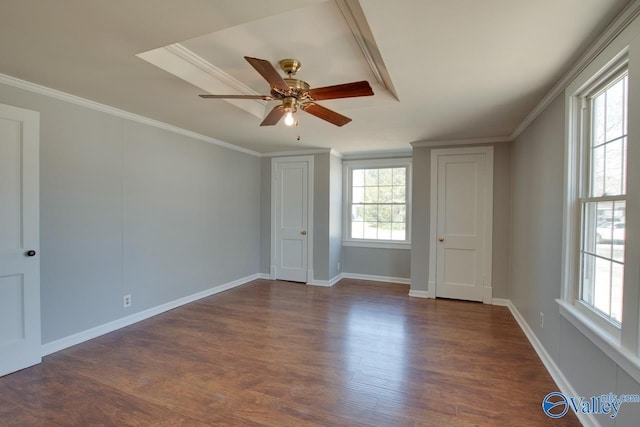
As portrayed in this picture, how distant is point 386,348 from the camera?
2.86 m

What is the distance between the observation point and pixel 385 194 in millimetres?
5539

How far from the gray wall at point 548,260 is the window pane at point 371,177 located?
89.1 inches

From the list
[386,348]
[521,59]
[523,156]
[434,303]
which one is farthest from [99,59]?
[434,303]

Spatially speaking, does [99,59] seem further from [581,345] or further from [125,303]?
[581,345]

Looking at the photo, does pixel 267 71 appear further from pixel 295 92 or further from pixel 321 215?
pixel 321 215

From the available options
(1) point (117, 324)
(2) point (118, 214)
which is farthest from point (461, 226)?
(1) point (117, 324)

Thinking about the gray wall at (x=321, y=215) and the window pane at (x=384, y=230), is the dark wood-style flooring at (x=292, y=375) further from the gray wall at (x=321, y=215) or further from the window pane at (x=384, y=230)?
the window pane at (x=384, y=230)

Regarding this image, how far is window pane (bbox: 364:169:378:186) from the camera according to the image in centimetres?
561

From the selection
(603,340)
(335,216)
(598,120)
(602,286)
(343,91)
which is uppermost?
(343,91)

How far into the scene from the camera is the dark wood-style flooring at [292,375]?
6.33 feet

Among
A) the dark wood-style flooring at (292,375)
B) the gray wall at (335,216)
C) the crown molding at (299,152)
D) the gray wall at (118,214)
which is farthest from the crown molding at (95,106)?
the dark wood-style flooring at (292,375)

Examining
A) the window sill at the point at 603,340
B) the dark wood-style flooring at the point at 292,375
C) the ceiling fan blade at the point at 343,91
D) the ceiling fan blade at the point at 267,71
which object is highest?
the ceiling fan blade at the point at 267,71

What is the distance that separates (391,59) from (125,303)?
354 cm

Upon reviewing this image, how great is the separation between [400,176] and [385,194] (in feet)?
1.36
